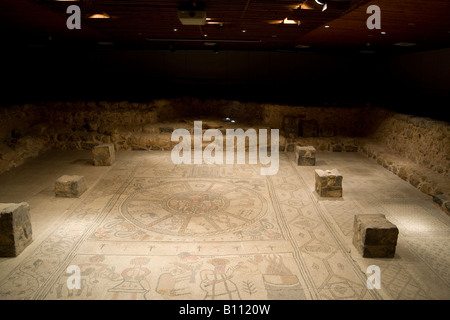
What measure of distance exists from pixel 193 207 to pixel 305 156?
14.5 feet

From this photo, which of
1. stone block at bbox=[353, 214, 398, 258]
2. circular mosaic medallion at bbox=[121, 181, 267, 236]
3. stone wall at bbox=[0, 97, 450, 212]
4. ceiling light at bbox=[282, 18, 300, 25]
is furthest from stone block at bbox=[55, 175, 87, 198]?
stone block at bbox=[353, 214, 398, 258]

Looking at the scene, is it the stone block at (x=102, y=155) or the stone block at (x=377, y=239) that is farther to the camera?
the stone block at (x=102, y=155)

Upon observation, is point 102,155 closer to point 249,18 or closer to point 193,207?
point 193,207

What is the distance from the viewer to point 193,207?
6953mm

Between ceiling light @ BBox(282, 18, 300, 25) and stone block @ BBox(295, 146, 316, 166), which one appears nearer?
ceiling light @ BBox(282, 18, 300, 25)

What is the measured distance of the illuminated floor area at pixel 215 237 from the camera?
174 inches

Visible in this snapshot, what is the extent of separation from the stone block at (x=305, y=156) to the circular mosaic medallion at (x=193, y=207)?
8.57ft

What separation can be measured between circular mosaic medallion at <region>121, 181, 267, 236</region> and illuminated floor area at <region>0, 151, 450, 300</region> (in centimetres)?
2

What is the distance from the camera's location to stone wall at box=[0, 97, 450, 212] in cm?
880

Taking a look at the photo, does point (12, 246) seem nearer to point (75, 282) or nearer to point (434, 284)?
point (75, 282)

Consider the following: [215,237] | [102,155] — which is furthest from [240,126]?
[215,237]

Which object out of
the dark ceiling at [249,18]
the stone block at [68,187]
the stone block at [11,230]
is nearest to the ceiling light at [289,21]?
the dark ceiling at [249,18]

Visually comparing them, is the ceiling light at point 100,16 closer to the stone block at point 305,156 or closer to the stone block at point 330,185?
the stone block at point 330,185

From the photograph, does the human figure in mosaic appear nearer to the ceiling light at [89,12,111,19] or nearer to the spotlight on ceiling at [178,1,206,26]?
the spotlight on ceiling at [178,1,206,26]
